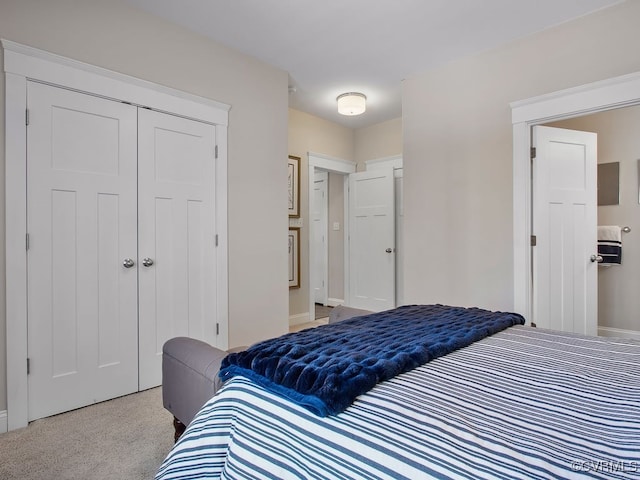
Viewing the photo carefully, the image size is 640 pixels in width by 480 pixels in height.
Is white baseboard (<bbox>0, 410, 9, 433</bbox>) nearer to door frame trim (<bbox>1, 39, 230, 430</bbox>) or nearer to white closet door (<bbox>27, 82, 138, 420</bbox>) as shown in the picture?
door frame trim (<bbox>1, 39, 230, 430</bbox>)

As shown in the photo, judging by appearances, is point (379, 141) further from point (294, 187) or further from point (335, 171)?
point (294, 187)

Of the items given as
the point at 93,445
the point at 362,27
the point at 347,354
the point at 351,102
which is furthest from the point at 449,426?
the point at 351,102

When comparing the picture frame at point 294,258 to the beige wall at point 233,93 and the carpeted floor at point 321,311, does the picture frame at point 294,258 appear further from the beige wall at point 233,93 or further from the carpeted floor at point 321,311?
the beige wall at point 233,93

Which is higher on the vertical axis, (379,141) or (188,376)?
(379,141)

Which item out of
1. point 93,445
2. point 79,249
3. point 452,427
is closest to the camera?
point 452,427

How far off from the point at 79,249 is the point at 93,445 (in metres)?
1.16

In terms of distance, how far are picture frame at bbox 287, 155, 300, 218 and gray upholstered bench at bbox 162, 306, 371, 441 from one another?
9.66ft

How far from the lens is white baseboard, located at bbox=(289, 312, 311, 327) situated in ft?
14.9

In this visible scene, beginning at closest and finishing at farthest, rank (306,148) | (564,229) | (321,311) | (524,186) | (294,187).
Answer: (524,186), (564,229), (294,187), (306,148), (321,311)

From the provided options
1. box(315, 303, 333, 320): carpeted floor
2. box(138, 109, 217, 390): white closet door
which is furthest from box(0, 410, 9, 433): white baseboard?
box(315, 303, 333, 320): carpeted floor

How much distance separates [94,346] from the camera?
2375 millimetres

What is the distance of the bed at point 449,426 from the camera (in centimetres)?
68

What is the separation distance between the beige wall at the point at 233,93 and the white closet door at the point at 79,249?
0.17 metres

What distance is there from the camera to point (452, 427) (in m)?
0.76
